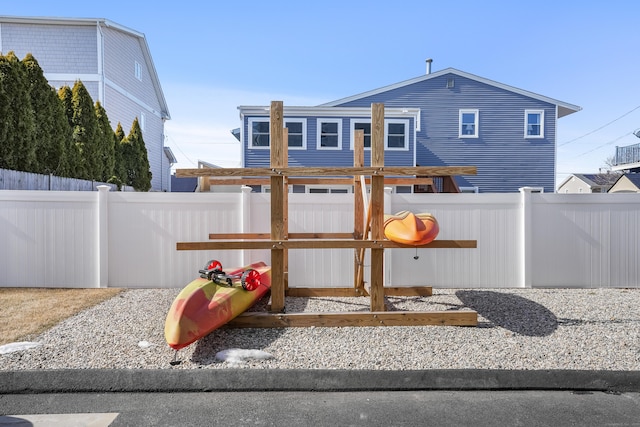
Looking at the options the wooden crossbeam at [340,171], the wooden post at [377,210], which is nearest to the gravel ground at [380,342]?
the wooden post at [377,210]

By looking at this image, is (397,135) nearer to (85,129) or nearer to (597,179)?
(85,129)

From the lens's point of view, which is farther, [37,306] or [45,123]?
[45,123]

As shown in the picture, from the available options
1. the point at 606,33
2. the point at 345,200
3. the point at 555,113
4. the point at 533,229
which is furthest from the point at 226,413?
the point at 555,113

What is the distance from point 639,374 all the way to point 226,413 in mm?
3496

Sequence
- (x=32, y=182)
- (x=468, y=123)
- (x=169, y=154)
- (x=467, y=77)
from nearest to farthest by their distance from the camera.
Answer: (x=32, y=182)
(x=467, y=77)
(x=468, y=123)
(x=169, y=154)

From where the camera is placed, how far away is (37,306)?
599 cm

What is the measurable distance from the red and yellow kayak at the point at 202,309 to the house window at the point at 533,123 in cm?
1854

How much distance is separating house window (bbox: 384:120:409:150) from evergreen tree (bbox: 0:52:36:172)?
12485 millimetres

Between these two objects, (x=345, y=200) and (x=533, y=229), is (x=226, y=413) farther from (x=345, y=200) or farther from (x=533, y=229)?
(x=533, y=229)

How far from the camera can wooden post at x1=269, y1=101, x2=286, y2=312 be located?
5.14 meters

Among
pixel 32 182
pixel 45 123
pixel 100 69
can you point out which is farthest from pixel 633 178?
pixel 32 182

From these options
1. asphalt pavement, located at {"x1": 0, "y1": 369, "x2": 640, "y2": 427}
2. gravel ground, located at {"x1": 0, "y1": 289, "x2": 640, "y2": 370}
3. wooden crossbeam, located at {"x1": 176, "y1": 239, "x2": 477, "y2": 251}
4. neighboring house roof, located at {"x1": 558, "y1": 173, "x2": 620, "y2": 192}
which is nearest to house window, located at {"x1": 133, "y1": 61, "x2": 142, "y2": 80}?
gravel ground, located at {"x1": 0, "y1": 289, "x2": 640, "y2": 370}

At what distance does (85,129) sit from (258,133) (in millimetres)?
6624

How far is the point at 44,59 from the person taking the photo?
1844 centimetres
